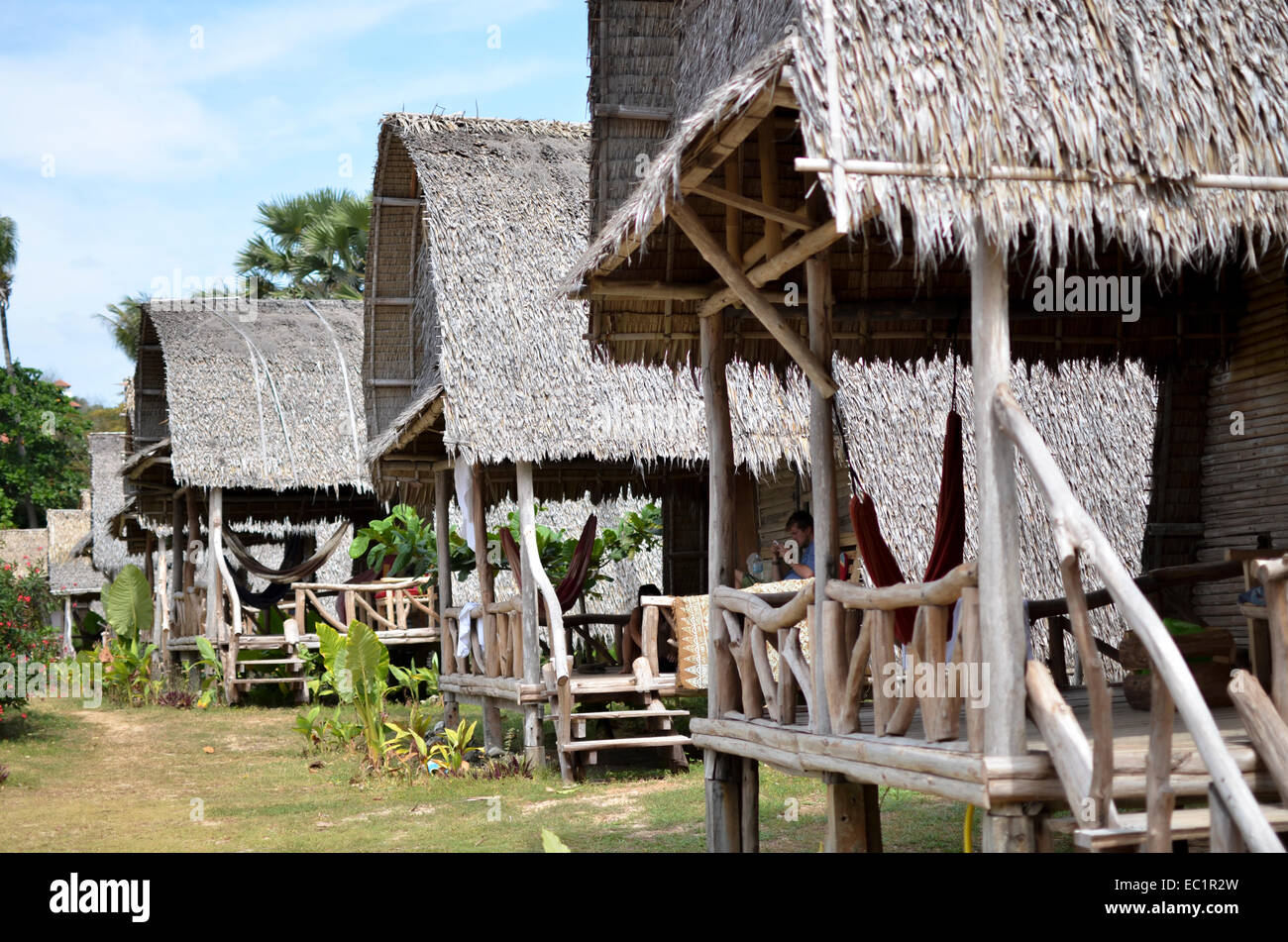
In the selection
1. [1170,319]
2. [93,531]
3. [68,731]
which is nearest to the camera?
[1170,319]

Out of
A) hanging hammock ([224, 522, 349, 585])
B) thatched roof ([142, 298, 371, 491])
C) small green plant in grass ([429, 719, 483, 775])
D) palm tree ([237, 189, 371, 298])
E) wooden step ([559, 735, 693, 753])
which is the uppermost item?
palm tree ([237, 189, 371, 298])

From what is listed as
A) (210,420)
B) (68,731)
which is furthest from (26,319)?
(68,731)

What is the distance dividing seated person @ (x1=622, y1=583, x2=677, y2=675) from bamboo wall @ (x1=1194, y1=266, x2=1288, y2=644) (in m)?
4.12

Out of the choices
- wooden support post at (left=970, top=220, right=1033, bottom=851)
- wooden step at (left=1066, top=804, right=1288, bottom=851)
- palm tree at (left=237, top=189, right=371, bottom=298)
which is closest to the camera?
wooden step at (left=1066, top=804, right=1288, bottom=851)

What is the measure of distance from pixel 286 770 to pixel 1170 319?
7686 mm

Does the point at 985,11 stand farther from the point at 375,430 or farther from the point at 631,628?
the point at 375,430

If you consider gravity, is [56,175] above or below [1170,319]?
above

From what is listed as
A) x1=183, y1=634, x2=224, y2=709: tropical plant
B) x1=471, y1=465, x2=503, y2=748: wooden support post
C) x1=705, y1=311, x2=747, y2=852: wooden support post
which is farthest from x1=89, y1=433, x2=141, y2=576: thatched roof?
x1=705, y1=311, x2=747, y2=852: wooden support post

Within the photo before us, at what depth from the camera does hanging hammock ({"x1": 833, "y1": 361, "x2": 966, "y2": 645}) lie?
475 centimetres

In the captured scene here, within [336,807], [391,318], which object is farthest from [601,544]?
[336,807]

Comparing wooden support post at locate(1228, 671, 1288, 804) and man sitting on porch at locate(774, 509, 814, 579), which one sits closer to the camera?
wooden support post at locate(1228, 671, 1288, 804)

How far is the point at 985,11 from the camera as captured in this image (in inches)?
152

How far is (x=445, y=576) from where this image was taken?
11.6 metres

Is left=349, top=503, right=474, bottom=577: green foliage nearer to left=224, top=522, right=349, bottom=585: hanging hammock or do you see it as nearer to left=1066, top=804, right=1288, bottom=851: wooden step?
left=224, top=522, right=349, bottom=585: hanging hammock
